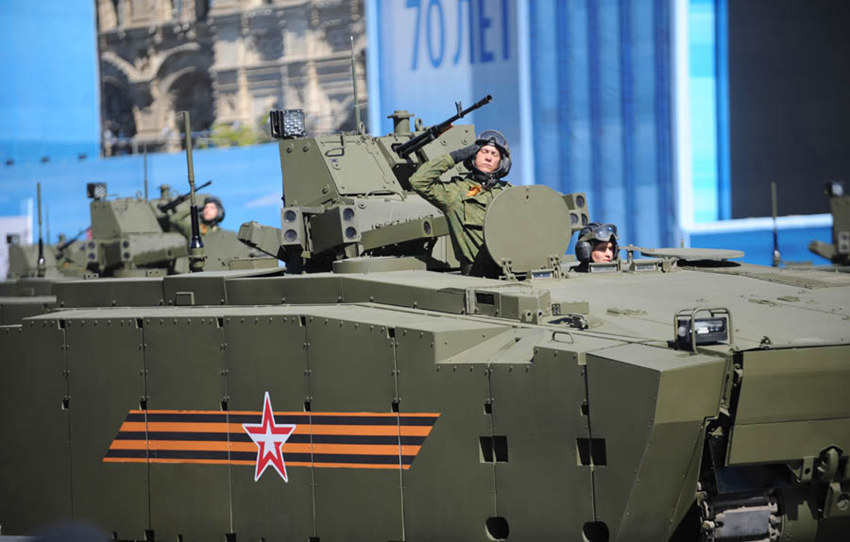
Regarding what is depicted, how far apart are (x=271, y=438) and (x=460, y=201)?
2.81 metres

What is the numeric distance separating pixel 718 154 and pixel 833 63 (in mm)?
3816

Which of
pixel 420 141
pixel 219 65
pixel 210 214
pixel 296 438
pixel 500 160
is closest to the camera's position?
pixel 296 438

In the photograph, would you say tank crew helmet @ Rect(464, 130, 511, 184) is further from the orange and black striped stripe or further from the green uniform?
the orange and black striped stripe

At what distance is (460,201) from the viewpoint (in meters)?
11.2

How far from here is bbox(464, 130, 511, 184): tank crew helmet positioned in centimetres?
1123

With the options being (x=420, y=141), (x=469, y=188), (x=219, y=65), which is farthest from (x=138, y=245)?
(x=469, y=188)

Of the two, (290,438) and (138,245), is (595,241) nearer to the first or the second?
(290,438)

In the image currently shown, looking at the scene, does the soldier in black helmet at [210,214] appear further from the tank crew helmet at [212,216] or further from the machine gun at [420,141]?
the machine gun at [420,141]

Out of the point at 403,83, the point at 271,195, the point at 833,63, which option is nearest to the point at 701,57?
the point at 833,63

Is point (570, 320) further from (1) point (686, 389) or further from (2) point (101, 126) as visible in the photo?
(2) point (101, 126)

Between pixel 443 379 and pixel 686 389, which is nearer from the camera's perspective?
pixel 686 389

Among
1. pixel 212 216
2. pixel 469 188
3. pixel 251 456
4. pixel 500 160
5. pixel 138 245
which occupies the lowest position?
pixel 251 456

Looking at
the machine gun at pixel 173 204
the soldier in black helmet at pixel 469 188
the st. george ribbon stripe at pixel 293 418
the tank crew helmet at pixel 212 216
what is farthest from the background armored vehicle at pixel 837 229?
the st. george ribbon stripe at pixel 293 418

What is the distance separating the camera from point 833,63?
1074 inches
